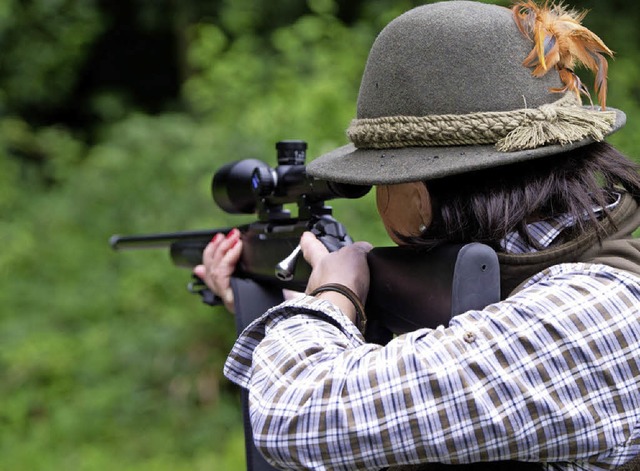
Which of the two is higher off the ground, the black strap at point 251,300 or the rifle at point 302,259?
the rifle at point 302,259

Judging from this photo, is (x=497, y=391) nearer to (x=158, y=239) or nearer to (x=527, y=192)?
(x=527, y=192)

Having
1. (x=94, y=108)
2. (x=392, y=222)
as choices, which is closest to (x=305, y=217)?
(x=392, y=222)

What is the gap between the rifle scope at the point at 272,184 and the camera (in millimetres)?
2326

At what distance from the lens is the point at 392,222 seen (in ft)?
5.69

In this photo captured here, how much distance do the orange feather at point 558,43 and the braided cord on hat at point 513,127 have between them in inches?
2.2

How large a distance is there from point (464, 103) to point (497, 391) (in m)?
0.50

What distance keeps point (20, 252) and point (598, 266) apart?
6197 mm

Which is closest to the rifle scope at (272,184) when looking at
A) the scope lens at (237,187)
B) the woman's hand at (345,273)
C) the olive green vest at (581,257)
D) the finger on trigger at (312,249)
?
the scope lens at (237,187)

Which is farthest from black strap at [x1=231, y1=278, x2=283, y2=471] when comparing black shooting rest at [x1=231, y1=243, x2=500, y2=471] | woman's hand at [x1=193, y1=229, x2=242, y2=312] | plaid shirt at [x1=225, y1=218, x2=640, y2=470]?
plaid shirt at [x1=225, y1=218, x2=640, y2=470]

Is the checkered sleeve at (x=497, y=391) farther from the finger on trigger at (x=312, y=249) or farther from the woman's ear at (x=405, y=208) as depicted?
the finger on trigger at (x=312, y=249)

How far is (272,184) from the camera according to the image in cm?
253

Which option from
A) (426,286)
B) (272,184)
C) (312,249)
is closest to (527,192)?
(426,286)

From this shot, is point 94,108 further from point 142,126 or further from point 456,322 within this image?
point 456,322

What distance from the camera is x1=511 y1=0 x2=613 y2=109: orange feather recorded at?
61.0 inches
